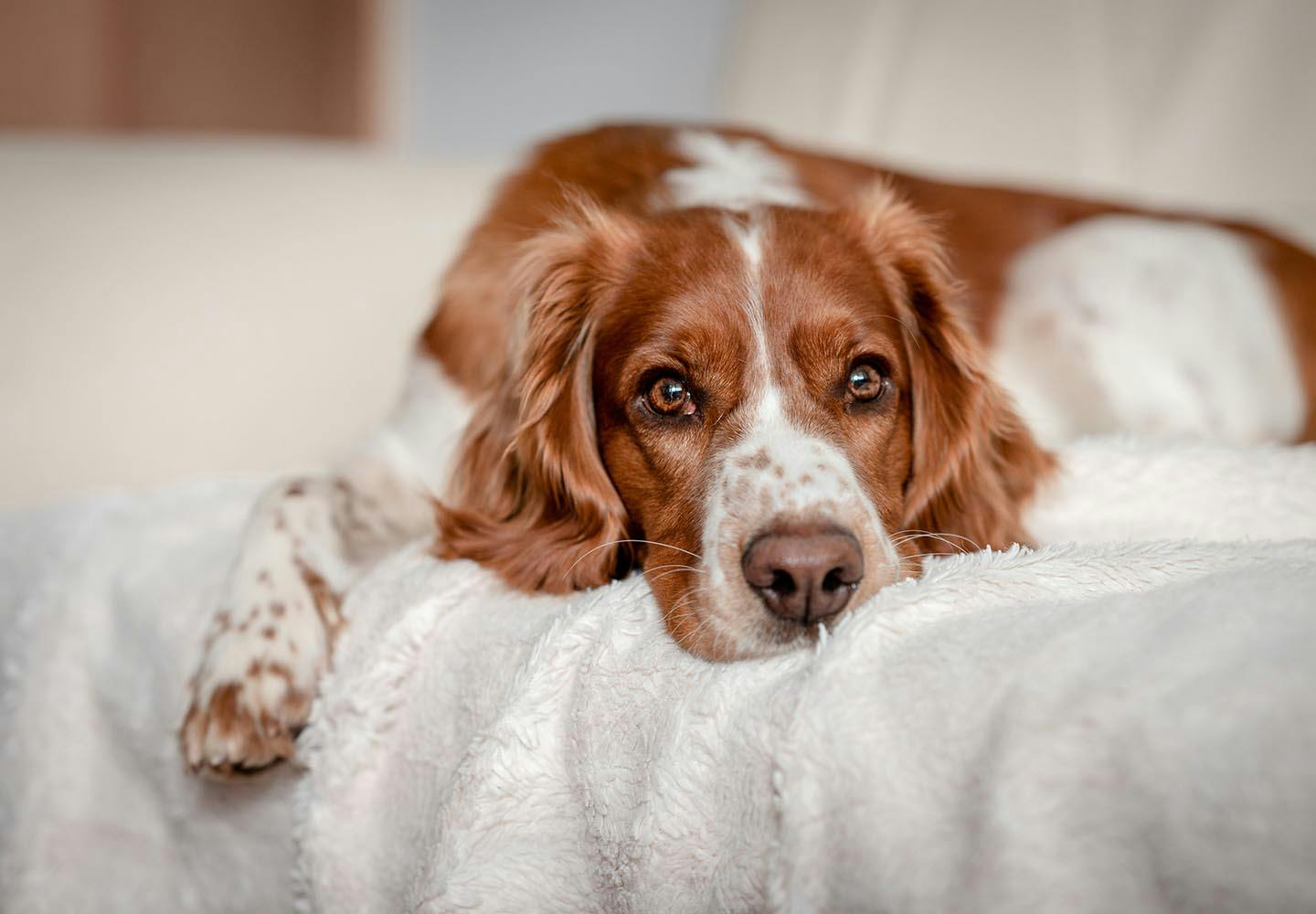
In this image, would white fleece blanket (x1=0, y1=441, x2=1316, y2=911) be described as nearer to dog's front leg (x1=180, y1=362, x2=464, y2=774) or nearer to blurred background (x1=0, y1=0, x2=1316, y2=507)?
dog's front leg (x1=180, y1=362, x2=464, y2=774)

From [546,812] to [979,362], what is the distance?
3.45 ft

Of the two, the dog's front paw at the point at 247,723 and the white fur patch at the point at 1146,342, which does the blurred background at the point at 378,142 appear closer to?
the white fur patch at the point at 1146,342

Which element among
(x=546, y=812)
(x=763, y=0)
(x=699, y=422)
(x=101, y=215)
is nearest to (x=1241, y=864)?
(x=546, y=812)

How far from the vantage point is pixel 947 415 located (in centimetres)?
171

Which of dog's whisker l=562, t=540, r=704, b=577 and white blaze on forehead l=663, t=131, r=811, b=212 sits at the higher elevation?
white blaze on forehead l=663, t=131, r=811, b=212

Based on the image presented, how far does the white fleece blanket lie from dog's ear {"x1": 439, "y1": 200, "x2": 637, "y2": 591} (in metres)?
0.10

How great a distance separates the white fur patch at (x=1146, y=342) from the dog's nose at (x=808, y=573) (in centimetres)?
127

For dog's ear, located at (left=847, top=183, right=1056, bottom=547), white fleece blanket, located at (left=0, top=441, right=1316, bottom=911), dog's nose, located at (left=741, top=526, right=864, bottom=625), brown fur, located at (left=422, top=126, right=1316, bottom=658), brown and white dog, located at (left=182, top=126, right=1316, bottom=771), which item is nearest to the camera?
white fleece blanket, located at (left=0, top=441, right=1316, bottom=911)

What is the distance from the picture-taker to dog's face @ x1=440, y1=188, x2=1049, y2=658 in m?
1.28

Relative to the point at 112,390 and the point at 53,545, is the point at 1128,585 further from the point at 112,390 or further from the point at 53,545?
the point at 112,390

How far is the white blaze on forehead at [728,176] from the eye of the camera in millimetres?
1963

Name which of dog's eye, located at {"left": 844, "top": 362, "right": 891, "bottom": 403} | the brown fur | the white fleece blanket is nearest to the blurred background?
the white fleece blanket

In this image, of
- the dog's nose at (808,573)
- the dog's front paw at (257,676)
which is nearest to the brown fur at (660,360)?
the dog's nose at (808,573)

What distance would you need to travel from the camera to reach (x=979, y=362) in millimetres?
1744
